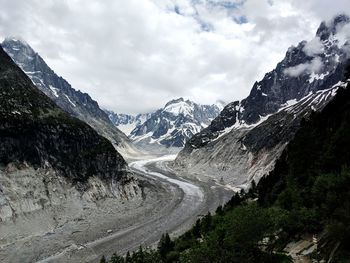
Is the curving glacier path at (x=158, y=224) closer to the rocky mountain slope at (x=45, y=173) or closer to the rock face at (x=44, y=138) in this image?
the rocky mountain slope at (x=45, y=173)

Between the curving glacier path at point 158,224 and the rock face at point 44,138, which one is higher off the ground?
the rock face at point 44,138

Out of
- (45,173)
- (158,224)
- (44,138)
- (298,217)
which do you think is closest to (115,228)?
(158,224)

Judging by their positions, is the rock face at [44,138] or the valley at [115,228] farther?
the rock face at [44,138]

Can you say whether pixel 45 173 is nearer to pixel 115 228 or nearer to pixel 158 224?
pixel 115 228

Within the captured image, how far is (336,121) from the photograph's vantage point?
8550 cm

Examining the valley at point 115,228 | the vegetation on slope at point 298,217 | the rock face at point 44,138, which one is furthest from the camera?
the rock face at point 44,138

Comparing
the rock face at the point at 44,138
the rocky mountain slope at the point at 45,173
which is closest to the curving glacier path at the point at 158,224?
the rocky mountain slope at the point at 45,173

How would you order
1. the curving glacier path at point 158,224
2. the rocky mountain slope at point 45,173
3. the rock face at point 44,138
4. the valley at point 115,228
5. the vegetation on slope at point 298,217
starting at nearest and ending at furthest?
the vegetation on slope at point 298,217
the valley at point 115,228
the curving glacier path at point 158,224
the rocky mountain slope at point 45,173
the rock face at point 44,138

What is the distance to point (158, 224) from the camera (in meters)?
123

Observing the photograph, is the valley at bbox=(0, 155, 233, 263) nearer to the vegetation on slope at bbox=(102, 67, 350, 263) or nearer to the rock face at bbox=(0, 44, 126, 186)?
the rock face at bbox=(0, 44, 126, 186)

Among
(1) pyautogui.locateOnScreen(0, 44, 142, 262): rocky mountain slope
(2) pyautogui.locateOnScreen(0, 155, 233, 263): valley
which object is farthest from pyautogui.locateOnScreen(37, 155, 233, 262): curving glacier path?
A: (1) pyautogui.locateOnScreen(0, 44, 142, 262): rocky mountain slope

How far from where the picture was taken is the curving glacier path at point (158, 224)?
97438 millimetres

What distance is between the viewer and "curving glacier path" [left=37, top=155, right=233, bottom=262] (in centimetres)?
9744

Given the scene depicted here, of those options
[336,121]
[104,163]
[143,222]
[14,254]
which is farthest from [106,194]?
[336,121]
